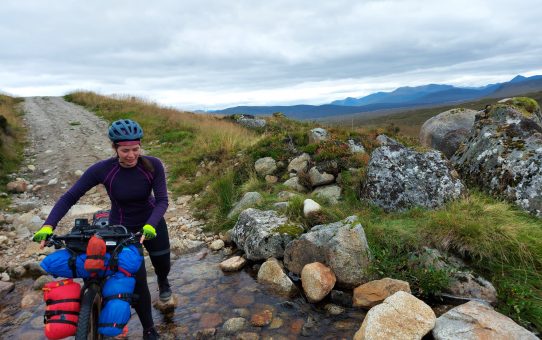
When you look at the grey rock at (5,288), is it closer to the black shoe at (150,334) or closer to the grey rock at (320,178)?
the black shoe at (150,334)

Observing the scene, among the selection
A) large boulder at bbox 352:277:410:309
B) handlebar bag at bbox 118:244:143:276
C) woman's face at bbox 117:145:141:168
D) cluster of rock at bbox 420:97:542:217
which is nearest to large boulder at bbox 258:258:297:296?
large boulder at bbox 352:277:410:309

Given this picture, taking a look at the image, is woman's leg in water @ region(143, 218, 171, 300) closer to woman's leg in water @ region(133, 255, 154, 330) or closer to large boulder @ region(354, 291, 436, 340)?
woman's leg in water @ region(133, 255, 154, 330)

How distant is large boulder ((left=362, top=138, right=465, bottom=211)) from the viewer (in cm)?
764

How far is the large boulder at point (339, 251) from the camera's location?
19.4ft

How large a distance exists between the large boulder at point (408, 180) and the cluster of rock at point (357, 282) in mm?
1836

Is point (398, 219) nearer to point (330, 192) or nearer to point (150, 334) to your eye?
point (330, 192)

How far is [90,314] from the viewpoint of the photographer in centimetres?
348

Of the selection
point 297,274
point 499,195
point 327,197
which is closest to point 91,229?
point 297,274

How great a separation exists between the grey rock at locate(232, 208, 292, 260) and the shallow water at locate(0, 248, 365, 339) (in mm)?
473

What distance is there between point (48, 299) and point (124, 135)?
189cm

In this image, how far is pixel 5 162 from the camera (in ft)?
43.1

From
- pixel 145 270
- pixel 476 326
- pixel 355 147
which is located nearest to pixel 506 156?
pixel 355 147

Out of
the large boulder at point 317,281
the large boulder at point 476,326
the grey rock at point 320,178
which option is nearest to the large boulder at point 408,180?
the grey rock at point 320,178

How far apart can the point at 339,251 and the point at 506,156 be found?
16.0ft
